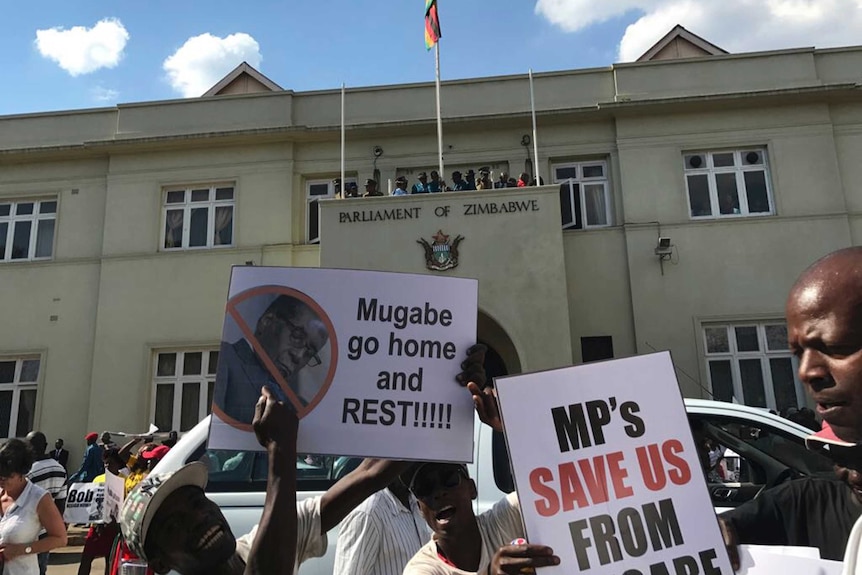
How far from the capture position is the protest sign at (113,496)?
6066 millimetres

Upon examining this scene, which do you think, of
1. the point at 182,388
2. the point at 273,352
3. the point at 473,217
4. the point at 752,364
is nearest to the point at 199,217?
the point at 182,388

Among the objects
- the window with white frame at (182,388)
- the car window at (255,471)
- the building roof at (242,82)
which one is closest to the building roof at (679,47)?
the building roof at (242,82)

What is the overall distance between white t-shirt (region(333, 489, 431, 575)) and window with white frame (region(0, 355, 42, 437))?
48.2 ft

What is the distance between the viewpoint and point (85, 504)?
6.33m

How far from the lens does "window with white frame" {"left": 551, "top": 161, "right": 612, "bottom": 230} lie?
1438 centimetres

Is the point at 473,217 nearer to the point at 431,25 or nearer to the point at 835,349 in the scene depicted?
the point at 431,25

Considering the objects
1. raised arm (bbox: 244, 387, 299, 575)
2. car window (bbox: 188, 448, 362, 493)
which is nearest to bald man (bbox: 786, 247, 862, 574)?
raised arm (bbox: 244, 387, 299, 575)

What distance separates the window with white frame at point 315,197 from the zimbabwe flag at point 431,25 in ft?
11.7

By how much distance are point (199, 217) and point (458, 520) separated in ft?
47.3

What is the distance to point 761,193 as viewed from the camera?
13.9m

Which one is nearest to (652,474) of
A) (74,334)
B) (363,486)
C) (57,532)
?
(363,486)

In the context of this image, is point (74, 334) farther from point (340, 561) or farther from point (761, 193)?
point (761, 193)

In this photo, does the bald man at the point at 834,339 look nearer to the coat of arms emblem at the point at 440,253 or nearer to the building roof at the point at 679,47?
the coat of arms emblem at the point at 440,253

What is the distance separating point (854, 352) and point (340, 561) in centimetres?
216
